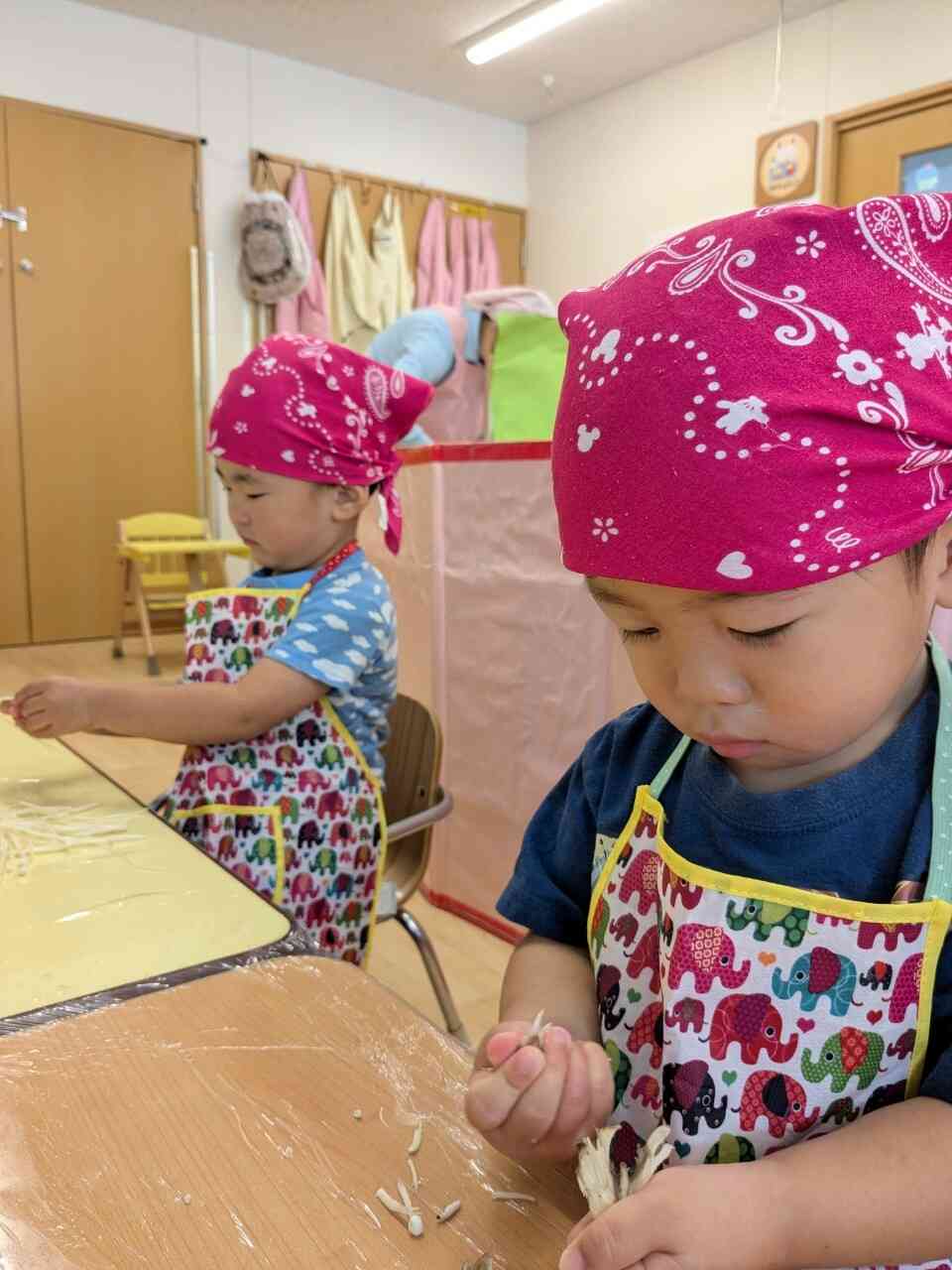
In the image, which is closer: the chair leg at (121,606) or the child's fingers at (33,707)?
the child's fingers at (33,707)

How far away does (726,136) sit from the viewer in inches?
209

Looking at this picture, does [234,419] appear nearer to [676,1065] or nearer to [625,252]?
[676,1065]

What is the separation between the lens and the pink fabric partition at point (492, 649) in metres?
2.13

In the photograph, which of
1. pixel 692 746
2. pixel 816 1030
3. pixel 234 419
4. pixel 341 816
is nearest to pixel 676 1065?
pixel 816 1030

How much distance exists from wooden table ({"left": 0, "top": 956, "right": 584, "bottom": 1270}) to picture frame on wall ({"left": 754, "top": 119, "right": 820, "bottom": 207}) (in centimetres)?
504

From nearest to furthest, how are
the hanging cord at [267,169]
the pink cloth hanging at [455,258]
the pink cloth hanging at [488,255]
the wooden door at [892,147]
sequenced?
the wooden door at [892,147] < the hanging cord at [267,169] < the pink cloth hanging at [455,258] < the pink cloth hanging at [488,255]


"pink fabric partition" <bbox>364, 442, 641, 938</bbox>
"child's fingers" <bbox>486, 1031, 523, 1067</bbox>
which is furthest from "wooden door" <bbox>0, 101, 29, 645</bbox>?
"child's fingers" <bbox>486, 1031, 523, 1067</bbox>

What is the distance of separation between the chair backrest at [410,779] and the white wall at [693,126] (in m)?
4.25


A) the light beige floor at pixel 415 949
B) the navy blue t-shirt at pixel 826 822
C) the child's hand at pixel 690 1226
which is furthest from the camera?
the light beige floor at pixel 415 949

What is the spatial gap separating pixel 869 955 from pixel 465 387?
9.18ft

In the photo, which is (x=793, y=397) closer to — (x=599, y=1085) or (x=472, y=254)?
(x=599, y=1085)

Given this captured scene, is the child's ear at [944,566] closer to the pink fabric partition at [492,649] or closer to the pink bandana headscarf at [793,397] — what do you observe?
the pink bandana headscarf at [793,397]

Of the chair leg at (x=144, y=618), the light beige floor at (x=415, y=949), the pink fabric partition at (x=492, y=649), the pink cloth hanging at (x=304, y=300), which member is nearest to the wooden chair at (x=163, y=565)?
the chair leg at (x=144, y=618)

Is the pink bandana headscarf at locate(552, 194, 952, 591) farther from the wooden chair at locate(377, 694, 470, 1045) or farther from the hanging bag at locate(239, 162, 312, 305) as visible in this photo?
the hanging bag at locate(239, 162, 312, 305)
